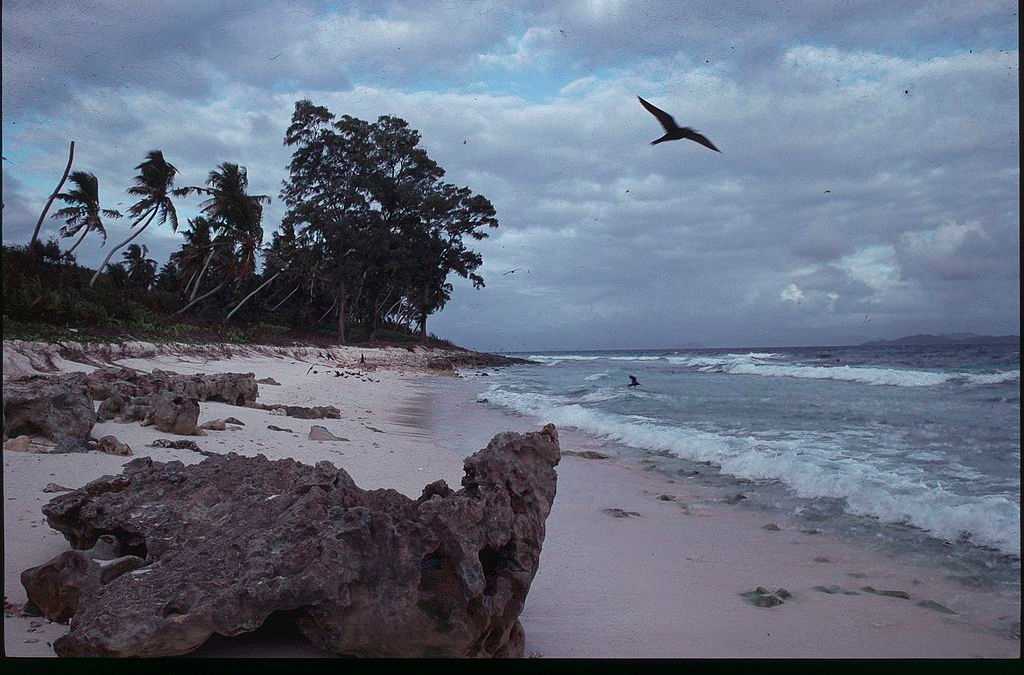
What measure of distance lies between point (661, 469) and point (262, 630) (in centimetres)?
382

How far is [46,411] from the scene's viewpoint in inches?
125

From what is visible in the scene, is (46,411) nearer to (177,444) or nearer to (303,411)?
(177,444)

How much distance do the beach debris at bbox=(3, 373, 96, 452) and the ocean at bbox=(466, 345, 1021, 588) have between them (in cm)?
397

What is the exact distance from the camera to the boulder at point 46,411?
3.15 m

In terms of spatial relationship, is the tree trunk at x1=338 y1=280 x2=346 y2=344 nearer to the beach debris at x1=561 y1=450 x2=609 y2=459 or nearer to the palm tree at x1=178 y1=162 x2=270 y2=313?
the beach debris at x1=561 y1=450 x2=609 y2=459

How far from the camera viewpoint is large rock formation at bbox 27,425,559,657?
159 centimetres

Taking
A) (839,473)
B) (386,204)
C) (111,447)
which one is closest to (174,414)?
(111,447)

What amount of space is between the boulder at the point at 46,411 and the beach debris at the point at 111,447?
113mm

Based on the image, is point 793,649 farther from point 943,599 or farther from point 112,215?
point 112,215

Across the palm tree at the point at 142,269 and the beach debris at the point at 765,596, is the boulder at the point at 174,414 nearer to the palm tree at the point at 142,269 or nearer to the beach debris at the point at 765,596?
the beach debris at the point at 765,596

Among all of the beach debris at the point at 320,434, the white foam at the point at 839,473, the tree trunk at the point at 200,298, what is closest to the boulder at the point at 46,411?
the beach debris at the point at 320,434

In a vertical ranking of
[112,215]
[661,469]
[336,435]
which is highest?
[112,215]
